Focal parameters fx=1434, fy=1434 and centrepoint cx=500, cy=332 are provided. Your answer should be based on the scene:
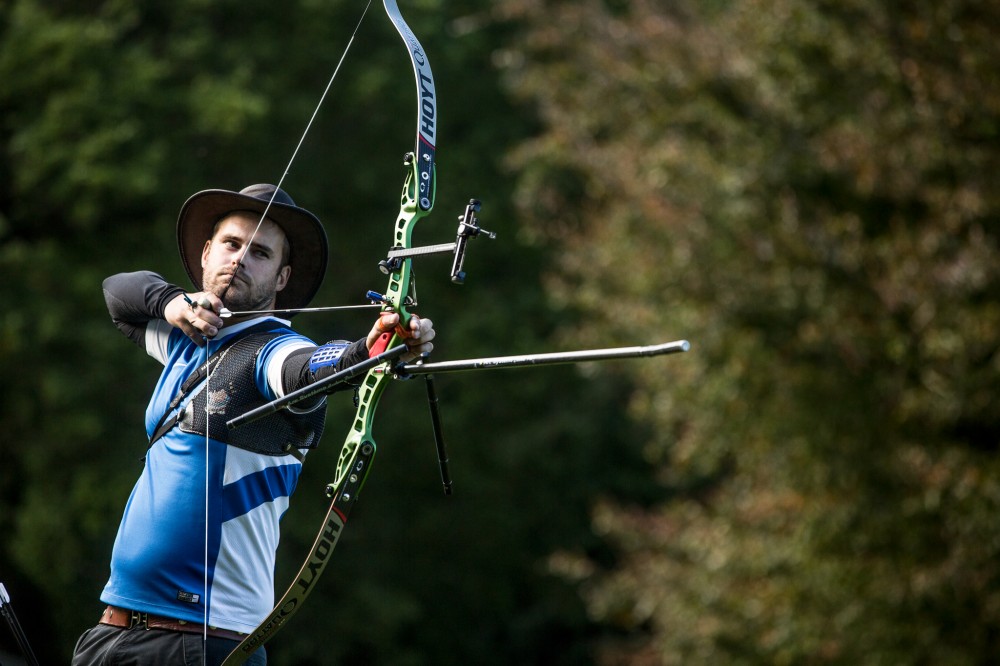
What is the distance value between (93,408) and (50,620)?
1905mm

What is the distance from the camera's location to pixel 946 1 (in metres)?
8.45

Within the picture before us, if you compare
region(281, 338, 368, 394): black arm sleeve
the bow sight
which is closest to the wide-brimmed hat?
the bow sight

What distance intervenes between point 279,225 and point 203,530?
0.76m

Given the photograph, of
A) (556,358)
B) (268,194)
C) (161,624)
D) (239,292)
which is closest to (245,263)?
(239,292)

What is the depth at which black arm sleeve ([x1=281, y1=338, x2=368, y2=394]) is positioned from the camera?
2.92 metres

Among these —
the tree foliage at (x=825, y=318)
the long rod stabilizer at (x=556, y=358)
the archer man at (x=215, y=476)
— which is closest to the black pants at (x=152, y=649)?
the archer man at (x=215, y=476)

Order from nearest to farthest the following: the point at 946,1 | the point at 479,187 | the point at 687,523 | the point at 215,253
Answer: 1. the point at 215,253
2. the point at 946,1
3. the point at 687,523
4. the point at 479,187

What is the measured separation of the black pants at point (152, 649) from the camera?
3.02 meters

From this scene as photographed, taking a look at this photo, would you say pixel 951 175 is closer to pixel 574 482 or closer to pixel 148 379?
pixel 148 379

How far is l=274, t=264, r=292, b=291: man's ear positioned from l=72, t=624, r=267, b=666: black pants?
2.78 feet

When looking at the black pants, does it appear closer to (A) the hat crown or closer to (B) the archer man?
(B) the archer man

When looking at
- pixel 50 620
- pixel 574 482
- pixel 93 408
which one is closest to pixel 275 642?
pixel 50 620

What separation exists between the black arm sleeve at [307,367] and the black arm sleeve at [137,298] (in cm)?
50

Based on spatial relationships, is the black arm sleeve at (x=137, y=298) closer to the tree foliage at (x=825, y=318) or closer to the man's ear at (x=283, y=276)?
the man's ear at (x=283, y=276)
